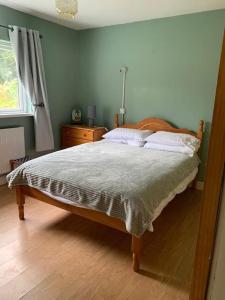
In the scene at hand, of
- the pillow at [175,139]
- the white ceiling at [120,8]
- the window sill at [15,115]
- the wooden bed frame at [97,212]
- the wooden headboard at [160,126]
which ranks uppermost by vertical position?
the white ceiling at [120,8]

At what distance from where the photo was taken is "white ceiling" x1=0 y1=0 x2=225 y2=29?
2.75 m

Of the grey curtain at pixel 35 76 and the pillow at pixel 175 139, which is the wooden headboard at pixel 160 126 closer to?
the pillow at pixel 175 139

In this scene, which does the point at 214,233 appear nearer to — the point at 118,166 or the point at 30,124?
the point at 118,166

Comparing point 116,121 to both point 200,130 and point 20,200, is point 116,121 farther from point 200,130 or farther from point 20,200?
point 20,200

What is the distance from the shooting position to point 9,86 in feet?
11.0

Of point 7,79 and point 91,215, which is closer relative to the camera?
point 91,215

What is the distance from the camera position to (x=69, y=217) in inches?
99.5

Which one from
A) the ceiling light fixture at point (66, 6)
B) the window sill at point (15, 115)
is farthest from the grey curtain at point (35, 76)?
the ceiling light fixture at point (66, 6)

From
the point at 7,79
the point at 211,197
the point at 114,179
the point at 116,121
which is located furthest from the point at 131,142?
the point at 211,197

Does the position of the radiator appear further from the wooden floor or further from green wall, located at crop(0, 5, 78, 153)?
the wooden floor

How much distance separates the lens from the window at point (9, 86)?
3.23 meters

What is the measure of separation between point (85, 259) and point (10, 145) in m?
2.07

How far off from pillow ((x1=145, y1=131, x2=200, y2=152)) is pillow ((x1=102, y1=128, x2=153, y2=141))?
143 millimetres

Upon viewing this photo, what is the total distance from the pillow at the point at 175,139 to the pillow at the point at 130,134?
143mm
